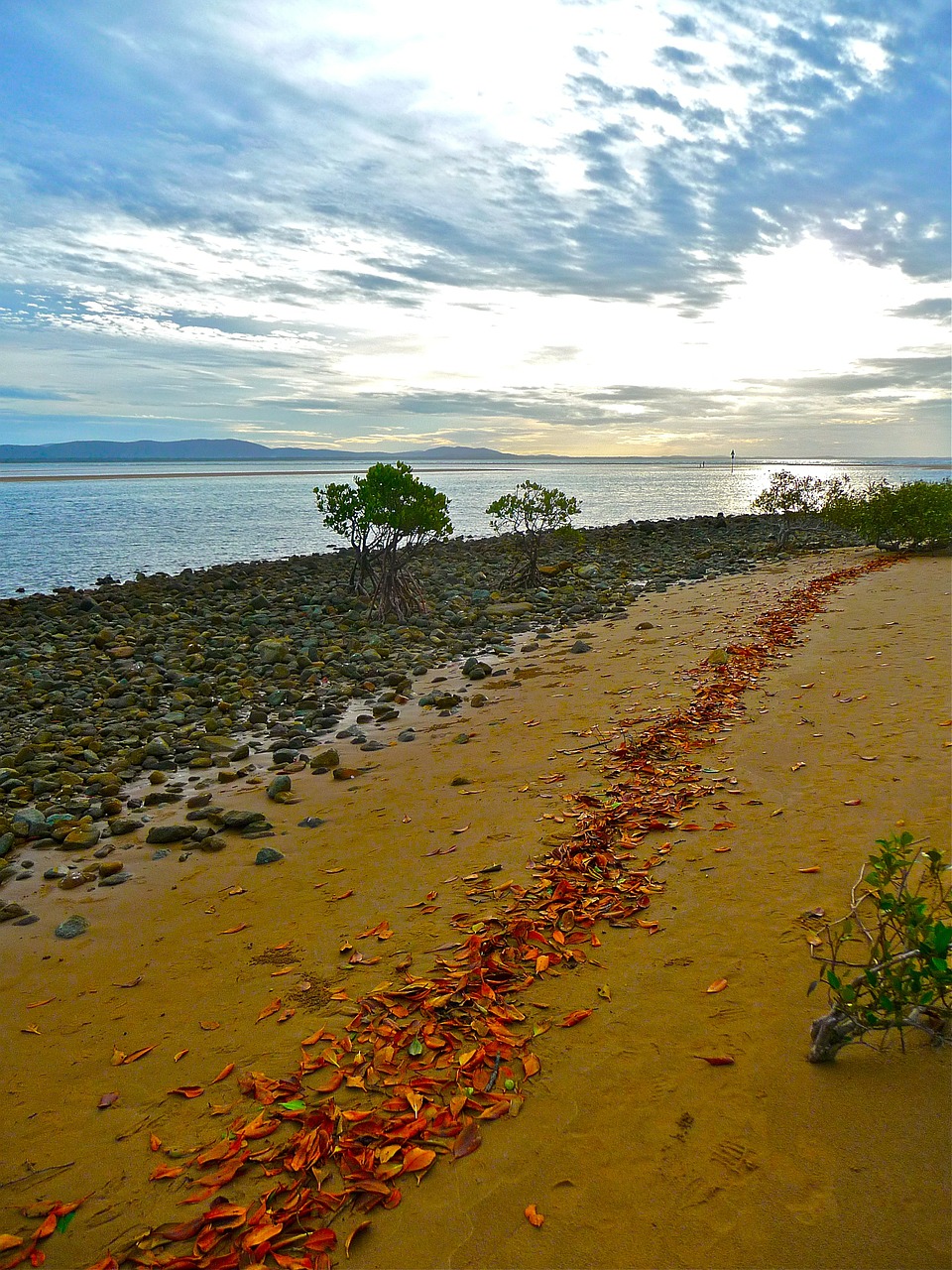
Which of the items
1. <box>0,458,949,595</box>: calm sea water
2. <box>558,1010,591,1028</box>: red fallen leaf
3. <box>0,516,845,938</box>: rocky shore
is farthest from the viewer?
<box>0,458,949,595</box>: calm sea water

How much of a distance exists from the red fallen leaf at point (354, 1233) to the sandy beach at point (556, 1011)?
0.02 m

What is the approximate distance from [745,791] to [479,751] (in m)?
3.32

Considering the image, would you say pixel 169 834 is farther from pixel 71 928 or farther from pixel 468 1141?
pixel 468 1141

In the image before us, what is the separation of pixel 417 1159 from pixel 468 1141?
0.22 m

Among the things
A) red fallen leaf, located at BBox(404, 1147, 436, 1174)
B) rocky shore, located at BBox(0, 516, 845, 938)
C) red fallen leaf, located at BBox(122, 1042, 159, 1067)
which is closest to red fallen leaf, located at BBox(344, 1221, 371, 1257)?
red fallen leaf, located at BBox(404, 1147, 436, 1174)

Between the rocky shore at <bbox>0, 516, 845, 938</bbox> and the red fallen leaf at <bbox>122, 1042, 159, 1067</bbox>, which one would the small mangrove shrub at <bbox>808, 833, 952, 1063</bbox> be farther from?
the rocky shore at <bbox>0, 516, 845, 938</bbox>

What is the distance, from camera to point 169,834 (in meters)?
7.32

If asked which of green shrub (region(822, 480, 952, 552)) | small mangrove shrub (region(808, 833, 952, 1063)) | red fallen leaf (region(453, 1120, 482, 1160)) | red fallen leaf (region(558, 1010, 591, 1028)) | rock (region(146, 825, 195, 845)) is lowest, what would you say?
rock (region(146, 825, 195, 845))

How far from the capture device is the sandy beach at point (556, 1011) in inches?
108

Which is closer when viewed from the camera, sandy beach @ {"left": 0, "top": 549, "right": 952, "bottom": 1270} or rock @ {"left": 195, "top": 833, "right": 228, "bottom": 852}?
sandy beach @ {"left": 0, "top": 549, "right": 952, "bottom": 1270}

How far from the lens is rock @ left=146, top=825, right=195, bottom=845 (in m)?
7.32

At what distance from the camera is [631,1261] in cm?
258

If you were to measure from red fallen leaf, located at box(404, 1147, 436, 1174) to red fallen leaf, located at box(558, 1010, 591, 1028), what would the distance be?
3.06 feet

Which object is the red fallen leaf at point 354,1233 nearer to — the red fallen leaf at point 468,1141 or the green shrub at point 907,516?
the red fallen leaf at point 468,1141
